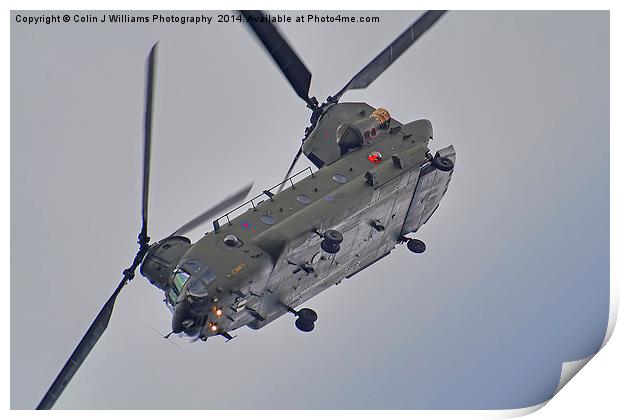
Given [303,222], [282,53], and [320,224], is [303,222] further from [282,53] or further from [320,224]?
[282,53]

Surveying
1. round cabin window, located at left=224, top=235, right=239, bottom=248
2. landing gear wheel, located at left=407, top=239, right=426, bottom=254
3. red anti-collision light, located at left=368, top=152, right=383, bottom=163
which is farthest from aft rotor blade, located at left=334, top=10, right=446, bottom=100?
round cabin window, located at left=224, top=235, right=239, bottom=248

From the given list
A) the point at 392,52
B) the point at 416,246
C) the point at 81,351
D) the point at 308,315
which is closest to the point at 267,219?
the point at 308,315

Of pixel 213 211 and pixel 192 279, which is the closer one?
pixel 192 279

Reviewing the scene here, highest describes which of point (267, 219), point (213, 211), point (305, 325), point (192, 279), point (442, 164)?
point (442, 164)

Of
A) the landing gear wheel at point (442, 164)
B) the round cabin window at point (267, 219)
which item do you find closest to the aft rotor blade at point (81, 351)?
the round cabin window at point (267, 219)

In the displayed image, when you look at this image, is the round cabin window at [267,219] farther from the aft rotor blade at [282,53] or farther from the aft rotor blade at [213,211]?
the aft rotor blade at [282,53]

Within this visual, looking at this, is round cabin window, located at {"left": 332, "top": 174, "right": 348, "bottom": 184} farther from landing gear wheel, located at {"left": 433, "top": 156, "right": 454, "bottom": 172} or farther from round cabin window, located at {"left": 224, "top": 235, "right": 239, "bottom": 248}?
round cabin window, located at {"left": 224, "top": 235, "right": 239, "bottom": 248}
